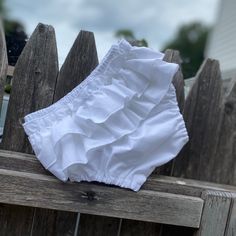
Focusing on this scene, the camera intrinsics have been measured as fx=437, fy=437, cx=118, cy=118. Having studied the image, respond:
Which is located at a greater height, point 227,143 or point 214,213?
point 227,143

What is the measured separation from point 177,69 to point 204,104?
215 mm

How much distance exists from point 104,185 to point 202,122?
448mm

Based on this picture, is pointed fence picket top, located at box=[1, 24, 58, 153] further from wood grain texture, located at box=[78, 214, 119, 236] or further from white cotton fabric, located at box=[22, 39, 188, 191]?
wood grain texture, located at box=[78, 214, 119, 236]

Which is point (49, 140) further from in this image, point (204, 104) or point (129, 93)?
point (204, 104)

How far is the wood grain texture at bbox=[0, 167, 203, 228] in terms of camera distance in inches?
56.4

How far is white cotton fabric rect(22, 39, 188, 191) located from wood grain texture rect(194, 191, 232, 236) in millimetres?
211

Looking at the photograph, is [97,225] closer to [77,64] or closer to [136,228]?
[136,228]

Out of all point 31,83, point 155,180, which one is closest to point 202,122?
point 155,180

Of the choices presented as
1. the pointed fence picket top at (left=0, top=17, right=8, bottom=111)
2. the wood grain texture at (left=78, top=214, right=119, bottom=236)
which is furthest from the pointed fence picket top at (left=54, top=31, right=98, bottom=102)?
the wood grain texture at (left=78, top=214, right=119, bottom=236)

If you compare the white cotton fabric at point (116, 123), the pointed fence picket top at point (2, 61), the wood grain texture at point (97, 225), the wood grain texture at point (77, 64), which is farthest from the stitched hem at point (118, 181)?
the pointed fence picket top at point (2, 61)

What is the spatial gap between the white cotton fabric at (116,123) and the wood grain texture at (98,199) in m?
0.04

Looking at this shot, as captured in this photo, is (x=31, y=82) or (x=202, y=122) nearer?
(x=31, y=82)

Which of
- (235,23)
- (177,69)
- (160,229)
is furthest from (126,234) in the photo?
(235,23)

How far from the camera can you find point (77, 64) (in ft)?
5.15
